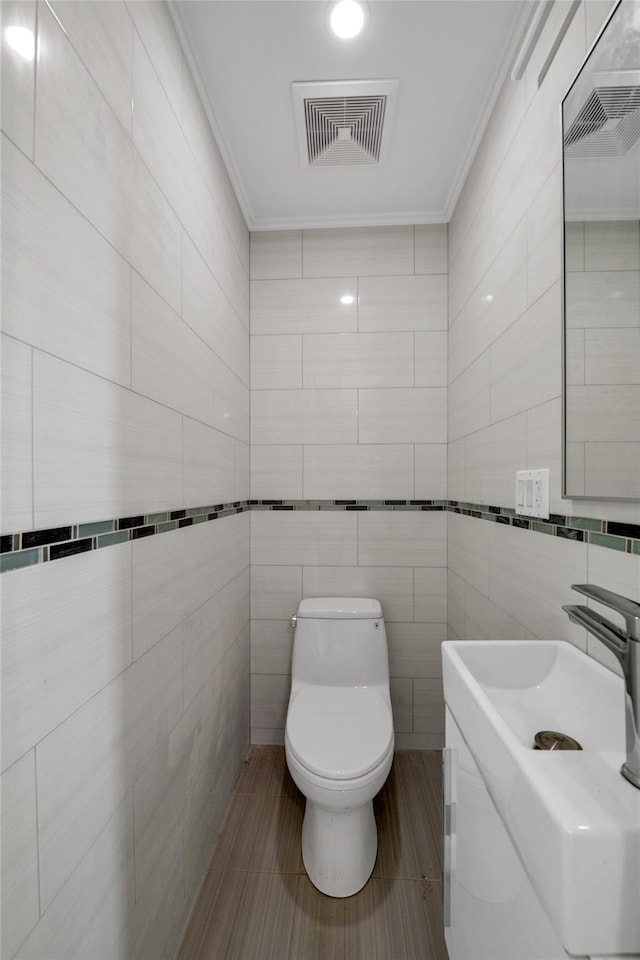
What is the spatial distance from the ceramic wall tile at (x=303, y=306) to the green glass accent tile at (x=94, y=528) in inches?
59.9

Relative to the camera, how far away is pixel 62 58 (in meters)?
0.73

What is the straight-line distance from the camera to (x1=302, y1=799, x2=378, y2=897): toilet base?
139 centimetres

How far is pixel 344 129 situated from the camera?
1.59 m

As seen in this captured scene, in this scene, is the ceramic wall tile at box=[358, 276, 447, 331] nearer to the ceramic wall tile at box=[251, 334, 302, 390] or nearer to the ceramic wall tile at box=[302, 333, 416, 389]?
the ceramic wall tile at box=[302, 333, 416, 389]

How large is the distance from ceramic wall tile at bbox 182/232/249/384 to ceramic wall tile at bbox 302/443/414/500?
0.54 meters

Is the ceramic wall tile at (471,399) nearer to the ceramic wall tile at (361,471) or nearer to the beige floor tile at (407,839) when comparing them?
the ceramic wall tile at (361,471)

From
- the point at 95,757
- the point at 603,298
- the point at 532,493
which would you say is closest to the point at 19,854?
the point at 95,757

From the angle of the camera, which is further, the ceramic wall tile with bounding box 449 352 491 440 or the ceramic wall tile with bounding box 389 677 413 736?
the ceramic wall tile with bounding box 389 677 413 736

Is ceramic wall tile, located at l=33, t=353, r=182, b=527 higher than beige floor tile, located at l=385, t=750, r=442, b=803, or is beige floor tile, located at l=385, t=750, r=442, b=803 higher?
ceramic wall tile, located at l=33, t=353, r=182, b=527

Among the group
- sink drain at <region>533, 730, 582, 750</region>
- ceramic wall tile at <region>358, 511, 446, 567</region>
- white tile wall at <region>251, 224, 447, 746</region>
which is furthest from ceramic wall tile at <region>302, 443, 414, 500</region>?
sink drain at <region>533, 730, 582, 750</region>

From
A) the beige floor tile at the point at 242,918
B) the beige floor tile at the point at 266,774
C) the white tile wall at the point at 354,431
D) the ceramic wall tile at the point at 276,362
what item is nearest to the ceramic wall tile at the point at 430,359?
the white tile wall at the point at 354,431

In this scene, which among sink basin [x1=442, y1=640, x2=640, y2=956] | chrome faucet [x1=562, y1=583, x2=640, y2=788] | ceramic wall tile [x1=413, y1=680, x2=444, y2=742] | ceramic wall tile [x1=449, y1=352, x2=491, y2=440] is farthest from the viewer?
ceramic wall tile [x1=413, y1=680, x2=444, y2=742]

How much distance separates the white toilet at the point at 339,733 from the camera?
1335 millimetres

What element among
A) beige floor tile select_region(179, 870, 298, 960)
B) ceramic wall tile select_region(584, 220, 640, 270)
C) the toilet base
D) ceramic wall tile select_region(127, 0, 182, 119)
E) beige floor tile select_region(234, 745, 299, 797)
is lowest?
beige floor tile select_region(179, 870, 298, 960)
